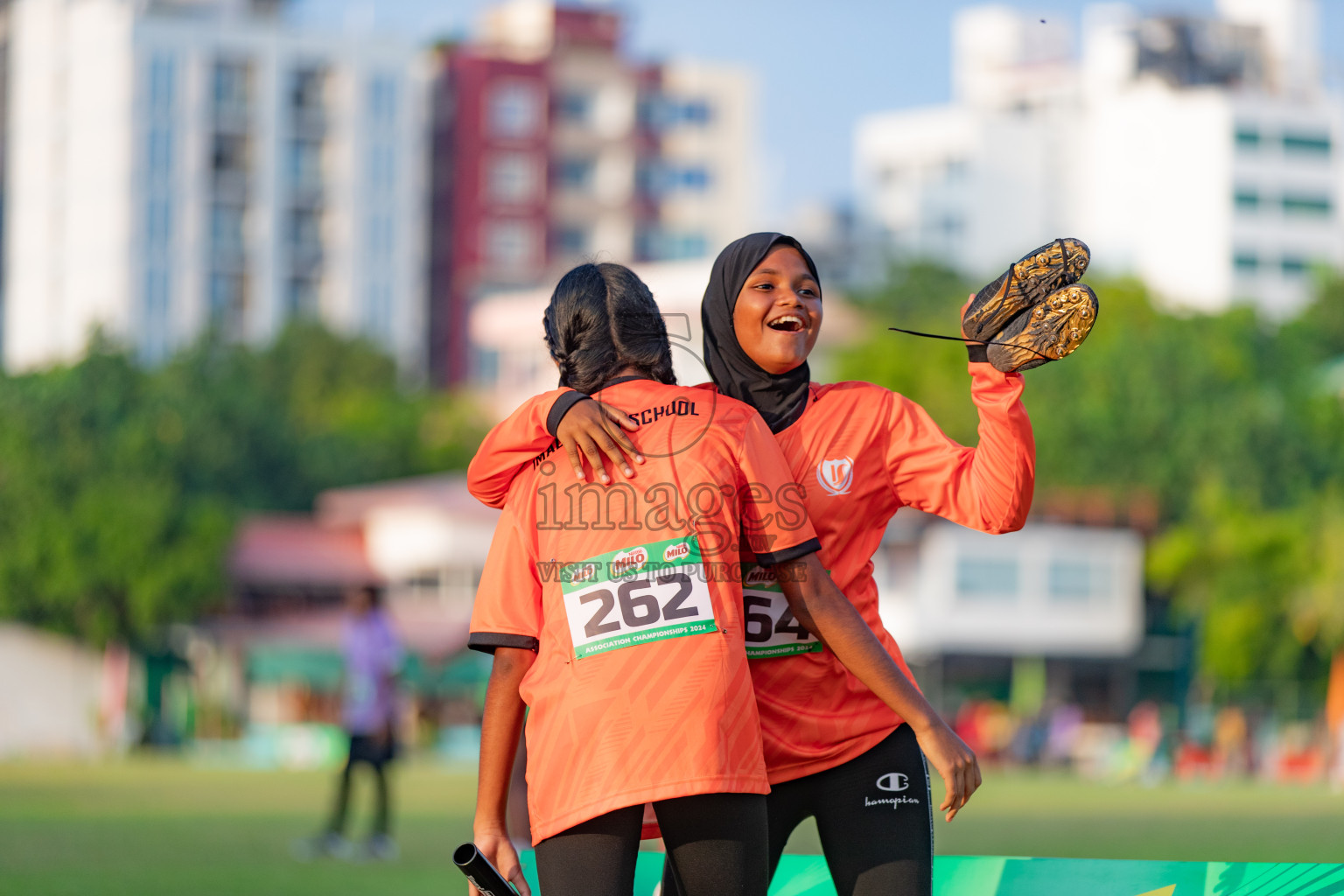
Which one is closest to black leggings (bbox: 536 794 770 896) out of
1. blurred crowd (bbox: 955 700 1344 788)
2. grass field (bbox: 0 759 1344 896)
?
grass field (bbox: 0 759 1344 896)

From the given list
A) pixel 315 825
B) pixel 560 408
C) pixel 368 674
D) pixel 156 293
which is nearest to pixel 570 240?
pixel 156 293

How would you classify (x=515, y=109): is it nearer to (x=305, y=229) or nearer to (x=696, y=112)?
(x=696, y=112)

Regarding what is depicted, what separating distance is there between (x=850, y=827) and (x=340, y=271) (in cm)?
7819

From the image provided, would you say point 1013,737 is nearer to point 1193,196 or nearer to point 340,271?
point 340,271

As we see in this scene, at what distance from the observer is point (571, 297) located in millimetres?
3887

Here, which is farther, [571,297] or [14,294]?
[14,294]

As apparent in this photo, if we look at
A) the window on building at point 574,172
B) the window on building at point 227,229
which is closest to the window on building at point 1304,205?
the window on building at point 574,172

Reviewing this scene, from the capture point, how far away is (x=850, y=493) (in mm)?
4250

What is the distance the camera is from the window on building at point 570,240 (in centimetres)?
8681

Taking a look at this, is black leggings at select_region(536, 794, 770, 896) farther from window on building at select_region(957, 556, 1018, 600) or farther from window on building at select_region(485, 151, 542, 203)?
window on building at select_region(485, 151, 542, 203)

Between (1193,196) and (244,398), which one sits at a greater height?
(1193,196)

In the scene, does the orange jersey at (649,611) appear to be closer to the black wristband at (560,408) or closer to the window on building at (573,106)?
the black wristband at (560,408)

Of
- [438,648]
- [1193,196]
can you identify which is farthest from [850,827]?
[1193,196]

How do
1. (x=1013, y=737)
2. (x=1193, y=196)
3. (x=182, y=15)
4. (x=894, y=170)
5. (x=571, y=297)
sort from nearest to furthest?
(x=571, y=297) < (x=1013, y=737) < (x=182, y=15) < (x=1193, y=196) < (x=894, y=170)
